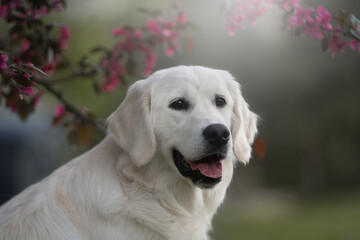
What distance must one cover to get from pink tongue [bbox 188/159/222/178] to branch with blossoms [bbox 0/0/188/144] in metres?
1.45

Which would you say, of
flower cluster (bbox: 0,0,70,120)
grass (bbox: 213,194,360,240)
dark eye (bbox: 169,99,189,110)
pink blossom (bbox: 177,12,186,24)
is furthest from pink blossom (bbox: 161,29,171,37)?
grass (bbox: 213,194,360,240)

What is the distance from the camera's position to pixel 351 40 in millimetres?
3264

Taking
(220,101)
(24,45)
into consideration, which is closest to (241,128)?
(220,101)

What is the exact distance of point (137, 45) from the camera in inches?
178

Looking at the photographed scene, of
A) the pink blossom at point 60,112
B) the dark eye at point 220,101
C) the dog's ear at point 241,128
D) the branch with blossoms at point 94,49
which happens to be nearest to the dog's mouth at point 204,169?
the dog's ear at point 241,128

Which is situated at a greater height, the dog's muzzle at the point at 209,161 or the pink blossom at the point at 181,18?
the pink blossom at the point at 181,18

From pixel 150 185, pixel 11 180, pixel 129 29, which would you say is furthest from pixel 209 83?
pixel 11 180

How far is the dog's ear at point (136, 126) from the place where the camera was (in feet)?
9.94

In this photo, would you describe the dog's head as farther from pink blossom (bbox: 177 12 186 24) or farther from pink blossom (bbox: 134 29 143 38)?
pink blossom (bbox: 134 29 143 38)

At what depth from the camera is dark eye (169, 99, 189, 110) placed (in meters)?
3.12

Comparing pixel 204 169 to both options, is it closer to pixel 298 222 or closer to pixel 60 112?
pixel 60 112

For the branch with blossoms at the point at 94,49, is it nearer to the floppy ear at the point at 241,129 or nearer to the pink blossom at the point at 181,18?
the pink blossom at the point at 181,18

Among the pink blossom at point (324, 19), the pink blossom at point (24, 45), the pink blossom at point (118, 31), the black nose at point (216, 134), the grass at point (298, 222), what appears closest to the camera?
the black nose at point (216, 134)

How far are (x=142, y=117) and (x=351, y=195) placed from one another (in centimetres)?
1116
